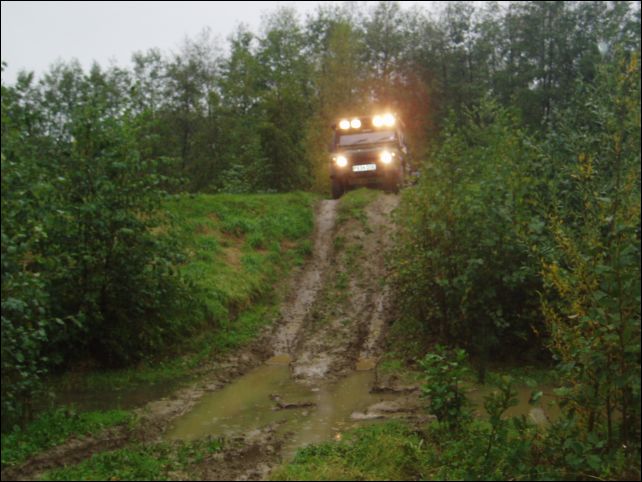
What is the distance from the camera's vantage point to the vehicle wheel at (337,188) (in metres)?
19.7

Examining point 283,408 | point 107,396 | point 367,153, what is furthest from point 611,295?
point 367,153

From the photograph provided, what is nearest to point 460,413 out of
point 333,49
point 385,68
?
point 333,49

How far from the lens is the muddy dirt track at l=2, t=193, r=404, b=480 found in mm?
6164

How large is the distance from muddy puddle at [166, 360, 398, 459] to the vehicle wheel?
10356mm

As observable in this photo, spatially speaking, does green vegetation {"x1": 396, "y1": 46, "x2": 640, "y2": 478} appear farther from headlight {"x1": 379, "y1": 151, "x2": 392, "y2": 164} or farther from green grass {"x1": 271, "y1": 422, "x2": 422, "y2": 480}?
headlight {"x1": 379, "y1": 151, "x2": 392, "y2": 164}

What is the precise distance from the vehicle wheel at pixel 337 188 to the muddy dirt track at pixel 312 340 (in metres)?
0.56

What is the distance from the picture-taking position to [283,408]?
821 cm

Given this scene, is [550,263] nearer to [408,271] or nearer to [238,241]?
[408,271]

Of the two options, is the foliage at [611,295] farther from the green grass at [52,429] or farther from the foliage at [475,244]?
the green grass at [52,429]

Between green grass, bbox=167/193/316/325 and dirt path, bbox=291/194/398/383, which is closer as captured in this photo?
dirt path, bbox=291/194/398/383

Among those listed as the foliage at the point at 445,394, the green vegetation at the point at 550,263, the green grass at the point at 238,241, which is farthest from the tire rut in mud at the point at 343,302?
the foliage at the point at 445,394

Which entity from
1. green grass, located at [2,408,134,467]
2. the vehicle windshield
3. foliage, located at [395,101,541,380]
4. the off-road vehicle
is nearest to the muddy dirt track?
green grass, located at [2,408,134,467]

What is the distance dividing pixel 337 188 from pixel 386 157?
1937 mm

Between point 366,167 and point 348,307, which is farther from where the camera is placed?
point 366,167
